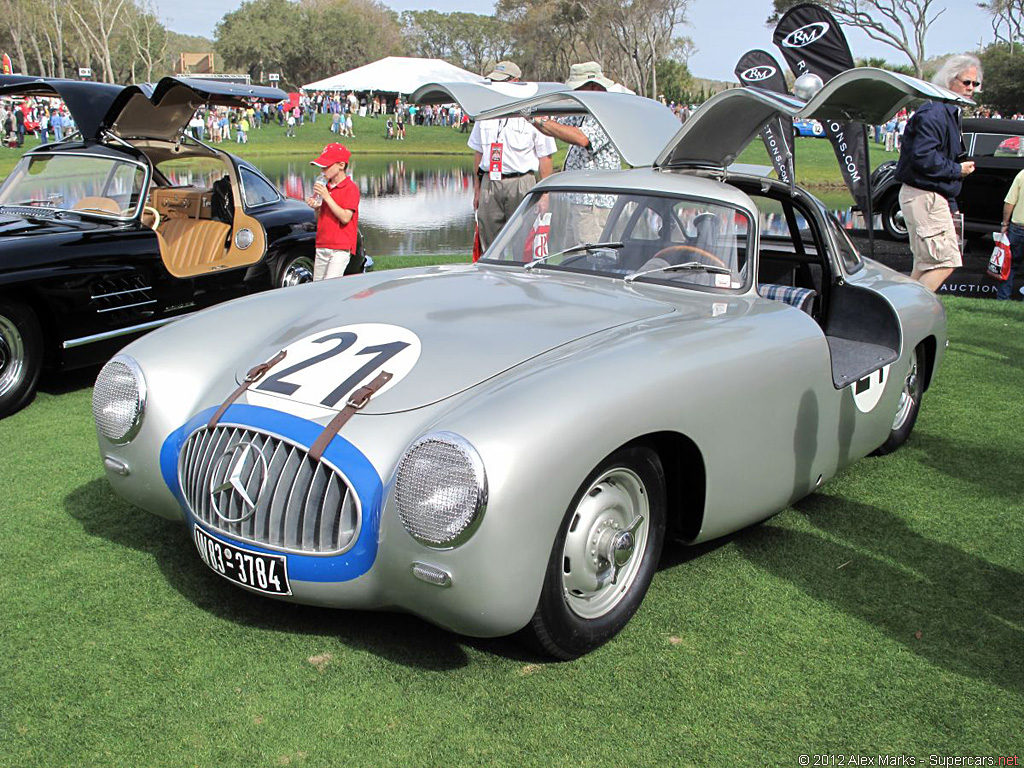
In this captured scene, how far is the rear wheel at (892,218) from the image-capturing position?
40.1ft

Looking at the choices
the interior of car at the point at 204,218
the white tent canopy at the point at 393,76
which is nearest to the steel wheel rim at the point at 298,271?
the interior of car at the point at 204,218

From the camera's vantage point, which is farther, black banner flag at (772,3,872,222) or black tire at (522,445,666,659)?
black banner flag at (772,3,872,222)

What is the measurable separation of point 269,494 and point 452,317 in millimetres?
Answer: 1033

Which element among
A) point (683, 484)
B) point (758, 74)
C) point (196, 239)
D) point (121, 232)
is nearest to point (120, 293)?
point (121, 232)

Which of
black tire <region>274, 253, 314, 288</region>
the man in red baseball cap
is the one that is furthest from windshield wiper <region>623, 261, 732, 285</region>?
black tire <region>274, 253, 314, 288</region>

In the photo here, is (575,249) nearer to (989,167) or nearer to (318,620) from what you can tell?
(318,620)

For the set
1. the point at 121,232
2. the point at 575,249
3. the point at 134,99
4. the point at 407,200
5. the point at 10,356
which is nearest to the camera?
the point at 575,249

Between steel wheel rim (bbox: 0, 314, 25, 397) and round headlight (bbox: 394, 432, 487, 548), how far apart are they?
13.1 feet

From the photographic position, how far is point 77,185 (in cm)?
676

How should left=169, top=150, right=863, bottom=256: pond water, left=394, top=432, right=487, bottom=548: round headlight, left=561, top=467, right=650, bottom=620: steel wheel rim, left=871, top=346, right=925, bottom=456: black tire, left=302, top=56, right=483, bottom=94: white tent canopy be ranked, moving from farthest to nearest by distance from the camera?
left=302, top=56, right=483, bottom=94: white tent canopy → left=169, top=150, right=863, bottom=256: pond water → left=871, top=346, right=925, bottom=456: black tire → left=561, top=467, right=650, bottom=620: steel wheel rim → left=394, top=432, right=487, bottom=548: round headlight

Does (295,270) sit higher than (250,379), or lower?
lower

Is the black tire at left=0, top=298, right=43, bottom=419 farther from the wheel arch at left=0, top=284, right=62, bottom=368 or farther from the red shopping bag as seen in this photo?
the red shopping bag

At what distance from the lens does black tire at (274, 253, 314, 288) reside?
7.84 meters

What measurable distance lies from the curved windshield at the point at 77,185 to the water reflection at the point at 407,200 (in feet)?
17.8
